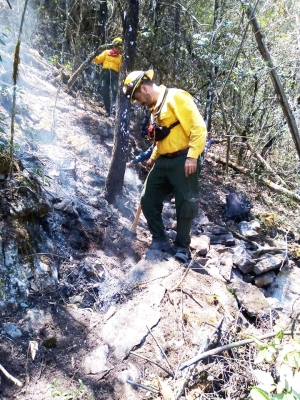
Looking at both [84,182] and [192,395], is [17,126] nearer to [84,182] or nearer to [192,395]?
[84,182]

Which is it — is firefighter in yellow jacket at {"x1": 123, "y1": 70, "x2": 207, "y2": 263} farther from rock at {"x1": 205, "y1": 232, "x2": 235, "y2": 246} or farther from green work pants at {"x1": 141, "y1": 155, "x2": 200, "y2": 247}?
rock at {"x1": 205, "y1": 232, "x2": 235, "y2": 246}

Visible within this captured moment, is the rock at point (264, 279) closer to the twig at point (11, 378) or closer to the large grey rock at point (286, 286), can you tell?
the large grey rock at point (286, 286)

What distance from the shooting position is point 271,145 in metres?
9.34

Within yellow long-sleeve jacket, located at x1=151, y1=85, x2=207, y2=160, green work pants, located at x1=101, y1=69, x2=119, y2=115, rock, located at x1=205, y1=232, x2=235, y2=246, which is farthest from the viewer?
green work pants, located at x1=101, y1=69, x2=119, y2=115

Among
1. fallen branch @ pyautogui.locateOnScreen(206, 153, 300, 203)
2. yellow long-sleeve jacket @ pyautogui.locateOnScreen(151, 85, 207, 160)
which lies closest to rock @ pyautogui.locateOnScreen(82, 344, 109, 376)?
yellow long-sleeve jacket @ pyautogui.locateOnScreen(151, 85, 207, 160)

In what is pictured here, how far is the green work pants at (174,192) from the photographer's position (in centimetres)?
386

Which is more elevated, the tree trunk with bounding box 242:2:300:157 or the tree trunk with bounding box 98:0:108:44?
the tree trunk with bounding box 98:0:108:44

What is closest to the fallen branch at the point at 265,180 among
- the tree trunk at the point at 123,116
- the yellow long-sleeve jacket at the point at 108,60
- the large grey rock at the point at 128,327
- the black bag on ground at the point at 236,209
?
the black bag on ground at the point at 236,209

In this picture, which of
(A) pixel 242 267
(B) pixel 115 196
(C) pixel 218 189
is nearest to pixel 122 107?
(B) pixel 115 196

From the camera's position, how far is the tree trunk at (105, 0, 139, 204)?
4.52 metres

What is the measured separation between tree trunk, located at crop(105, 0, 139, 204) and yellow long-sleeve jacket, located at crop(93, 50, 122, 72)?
279cm

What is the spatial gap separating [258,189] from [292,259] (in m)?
3.09

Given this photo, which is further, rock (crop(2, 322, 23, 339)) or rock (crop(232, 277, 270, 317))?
rock (crop(232, 277, 270, 317))

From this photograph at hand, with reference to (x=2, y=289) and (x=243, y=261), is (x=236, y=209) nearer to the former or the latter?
(x=243, y=261)
